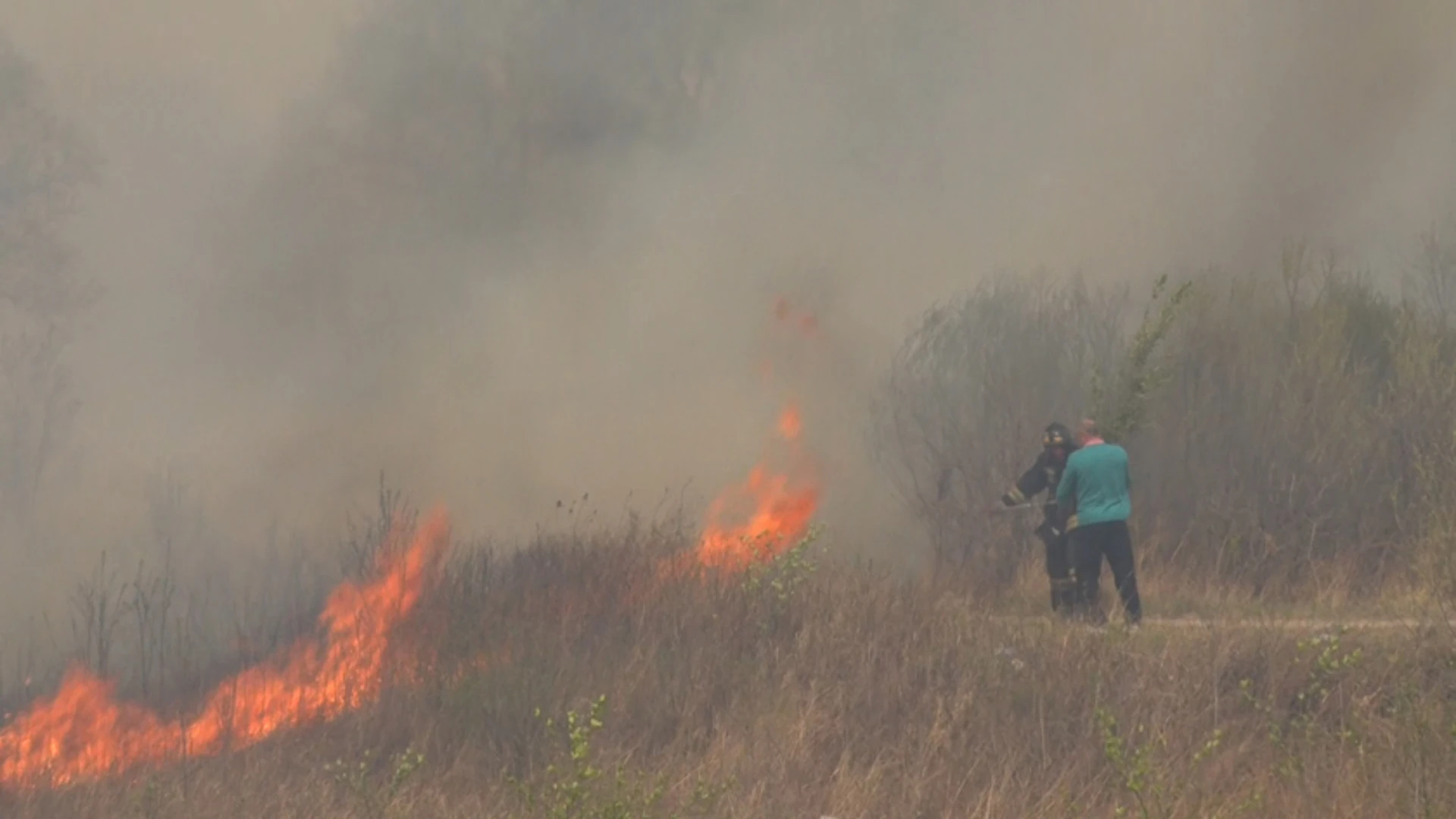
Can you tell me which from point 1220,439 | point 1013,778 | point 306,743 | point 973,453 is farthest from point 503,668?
point 1220,439

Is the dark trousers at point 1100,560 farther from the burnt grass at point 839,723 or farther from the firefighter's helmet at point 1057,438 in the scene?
the firefighter's helmet at point 1057,438

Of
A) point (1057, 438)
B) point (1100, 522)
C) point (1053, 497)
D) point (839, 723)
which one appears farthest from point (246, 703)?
point (1057, 438)

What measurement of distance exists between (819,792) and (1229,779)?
194 centimetres

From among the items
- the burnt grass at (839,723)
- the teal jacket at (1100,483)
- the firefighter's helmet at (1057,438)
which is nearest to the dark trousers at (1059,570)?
the teal jacket at (1100,483)

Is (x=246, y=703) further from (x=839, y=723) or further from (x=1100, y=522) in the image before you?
(x=1100, y=522)

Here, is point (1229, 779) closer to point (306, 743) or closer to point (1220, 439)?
point (306, 743)

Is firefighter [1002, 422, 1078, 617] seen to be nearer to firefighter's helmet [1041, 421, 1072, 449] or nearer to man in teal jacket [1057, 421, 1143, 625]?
firefighter's helmet [1041, 421, 1072, 449]

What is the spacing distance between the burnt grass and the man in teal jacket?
843mm

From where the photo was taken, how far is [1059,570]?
9.58 meters

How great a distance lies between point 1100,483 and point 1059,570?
3.68ft

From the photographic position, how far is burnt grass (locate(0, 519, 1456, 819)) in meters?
5.41

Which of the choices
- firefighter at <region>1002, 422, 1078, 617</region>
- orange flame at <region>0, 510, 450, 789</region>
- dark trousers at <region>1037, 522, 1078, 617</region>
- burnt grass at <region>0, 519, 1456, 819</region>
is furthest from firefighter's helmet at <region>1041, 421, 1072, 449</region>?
orange flame at <region>0, 510, 450, 789</region>

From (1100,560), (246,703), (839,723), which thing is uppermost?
(1100,560)

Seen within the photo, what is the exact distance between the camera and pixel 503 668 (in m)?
7.58
